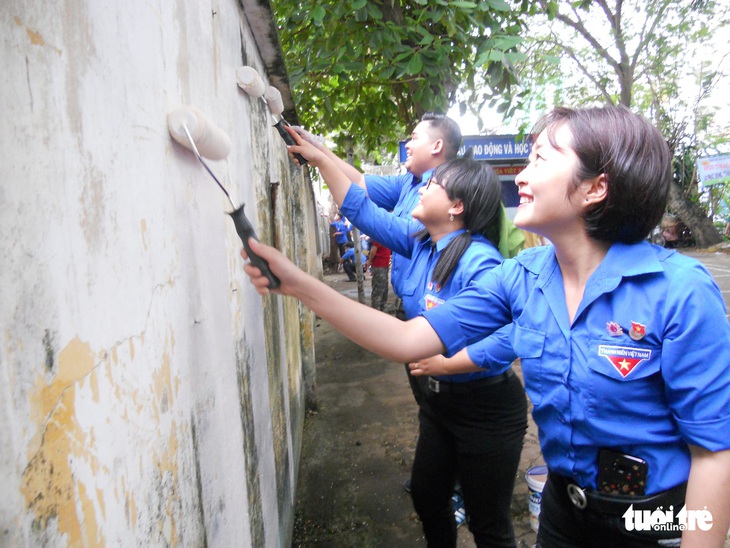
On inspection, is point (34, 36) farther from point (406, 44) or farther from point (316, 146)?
point (406, 44)

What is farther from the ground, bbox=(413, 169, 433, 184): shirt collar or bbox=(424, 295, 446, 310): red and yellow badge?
bbox=(413, 169, 433, 184): shirt collar

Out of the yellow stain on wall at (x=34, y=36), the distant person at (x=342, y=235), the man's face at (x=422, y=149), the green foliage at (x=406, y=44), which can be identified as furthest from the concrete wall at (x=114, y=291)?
the distant person at (x=342, y=235)

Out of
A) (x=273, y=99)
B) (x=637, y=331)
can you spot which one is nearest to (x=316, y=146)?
(x=273, y=99)

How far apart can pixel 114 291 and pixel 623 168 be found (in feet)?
3.50

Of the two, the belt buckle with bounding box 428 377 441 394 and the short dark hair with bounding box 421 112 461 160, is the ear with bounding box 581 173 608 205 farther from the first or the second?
the short dark hair with bounding box 421 112 461 160

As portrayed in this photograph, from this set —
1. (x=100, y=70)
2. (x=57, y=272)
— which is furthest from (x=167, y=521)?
(x=100, y=70)

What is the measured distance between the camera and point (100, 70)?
685 mm

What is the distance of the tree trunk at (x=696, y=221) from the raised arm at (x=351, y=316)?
18021 millimetres

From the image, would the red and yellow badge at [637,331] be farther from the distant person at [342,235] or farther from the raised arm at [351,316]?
the distant person at [342,235]

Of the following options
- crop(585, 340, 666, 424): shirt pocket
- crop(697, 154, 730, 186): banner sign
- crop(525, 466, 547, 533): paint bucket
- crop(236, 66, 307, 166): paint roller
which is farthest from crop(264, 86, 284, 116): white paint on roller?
crop(697, 154, 730, 186): banner sign

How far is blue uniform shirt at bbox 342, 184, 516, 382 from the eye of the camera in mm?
1820

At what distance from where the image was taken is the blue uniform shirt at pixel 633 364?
1.05 meters

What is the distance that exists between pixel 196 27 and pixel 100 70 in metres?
0.67

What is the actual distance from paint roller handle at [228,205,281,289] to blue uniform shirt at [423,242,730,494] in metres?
0.65
